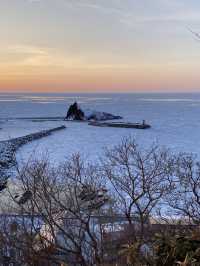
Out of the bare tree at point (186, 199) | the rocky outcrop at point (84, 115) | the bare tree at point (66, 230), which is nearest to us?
the bare tree at point (66, 230)

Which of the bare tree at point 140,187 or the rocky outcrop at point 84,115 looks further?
the rocky outcrop at point 84,115

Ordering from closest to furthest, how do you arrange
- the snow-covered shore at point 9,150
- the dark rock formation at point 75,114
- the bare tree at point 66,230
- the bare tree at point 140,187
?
the bare tree at point 66,230
the bare tree at point 140,187
the snow-covered shore at point 9,150
the dark rock formation at point 75,114

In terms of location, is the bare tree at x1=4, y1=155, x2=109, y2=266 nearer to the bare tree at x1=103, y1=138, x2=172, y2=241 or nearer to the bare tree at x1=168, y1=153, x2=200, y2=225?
the bare tree at x1=103, y1=138, x2=172, y2=241

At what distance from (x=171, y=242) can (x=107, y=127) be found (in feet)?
200

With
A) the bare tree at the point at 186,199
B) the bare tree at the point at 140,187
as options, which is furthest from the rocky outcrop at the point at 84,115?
the bare tree at the point at 186,199

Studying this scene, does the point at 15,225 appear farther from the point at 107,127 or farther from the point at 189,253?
the point at 107,127

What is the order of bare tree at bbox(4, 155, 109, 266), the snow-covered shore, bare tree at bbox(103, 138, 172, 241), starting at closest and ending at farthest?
bare tree at bbox(4, 155, 109, 266), bare tree at bbox(103, 138, 172, 241), the snow-covered shore

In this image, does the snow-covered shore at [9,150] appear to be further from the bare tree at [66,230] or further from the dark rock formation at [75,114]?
the dark rock formation at [75,114]

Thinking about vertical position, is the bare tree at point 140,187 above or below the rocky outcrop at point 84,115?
above

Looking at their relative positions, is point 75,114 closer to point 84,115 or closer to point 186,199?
point 84,115

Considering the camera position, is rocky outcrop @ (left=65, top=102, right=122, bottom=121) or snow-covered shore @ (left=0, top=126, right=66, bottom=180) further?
rocky outcrop @ (left=65, top=102, right=122, bottom=121)

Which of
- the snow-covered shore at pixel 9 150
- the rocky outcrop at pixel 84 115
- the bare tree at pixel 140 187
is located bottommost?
the snow-covered shore at pixel 9 150

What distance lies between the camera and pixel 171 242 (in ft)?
12.7

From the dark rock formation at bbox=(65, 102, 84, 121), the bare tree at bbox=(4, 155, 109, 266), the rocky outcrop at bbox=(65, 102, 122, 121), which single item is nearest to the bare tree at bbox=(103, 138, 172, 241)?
the bare tree at bbox=(4, 155, 109, 266)
